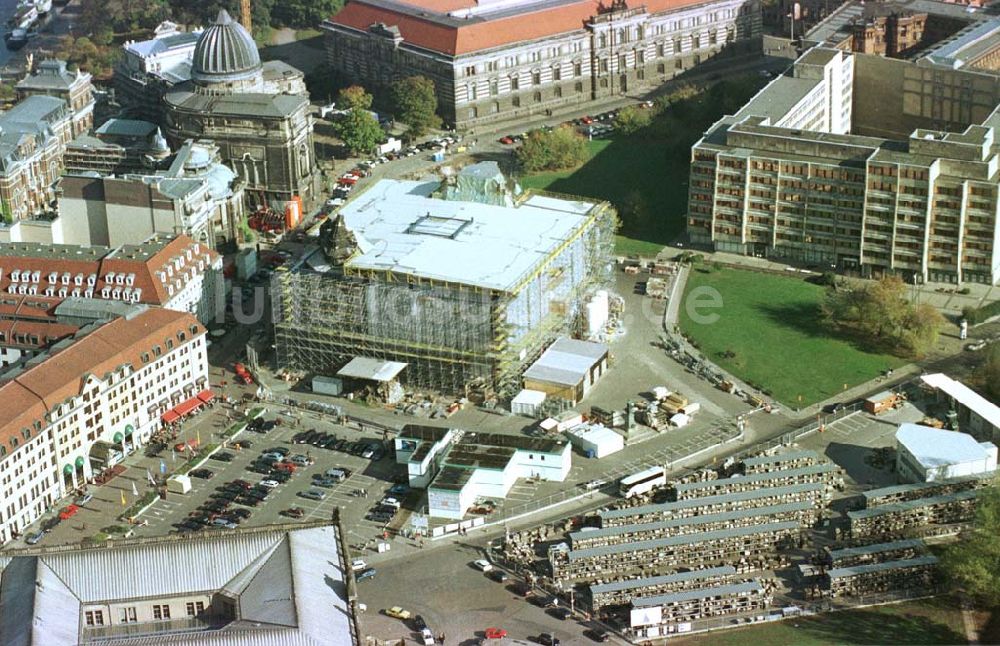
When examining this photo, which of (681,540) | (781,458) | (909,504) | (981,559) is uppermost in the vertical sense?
(981,559)

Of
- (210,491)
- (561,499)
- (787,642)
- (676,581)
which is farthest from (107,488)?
(787,642)

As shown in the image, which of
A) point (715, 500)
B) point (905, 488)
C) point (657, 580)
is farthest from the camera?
point (905, 488)

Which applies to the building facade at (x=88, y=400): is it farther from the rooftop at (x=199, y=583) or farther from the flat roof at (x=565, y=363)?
the flat roof at (x=565, y=363)

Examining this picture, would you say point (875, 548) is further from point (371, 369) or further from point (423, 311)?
point (371, 369)

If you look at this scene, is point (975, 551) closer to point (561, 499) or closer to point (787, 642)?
point (787, 642)

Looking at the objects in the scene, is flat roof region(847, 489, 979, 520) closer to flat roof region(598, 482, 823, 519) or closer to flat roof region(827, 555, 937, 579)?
flat roof region(598, 482, 823, 519)

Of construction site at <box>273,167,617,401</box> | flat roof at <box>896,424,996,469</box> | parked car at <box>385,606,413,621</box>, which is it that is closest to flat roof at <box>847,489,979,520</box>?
flat roof at <box>896,424,996,469</box>

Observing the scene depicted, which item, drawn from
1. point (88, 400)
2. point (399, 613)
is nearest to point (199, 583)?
point (399, 613)

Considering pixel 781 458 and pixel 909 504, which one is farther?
pixel 781 458
